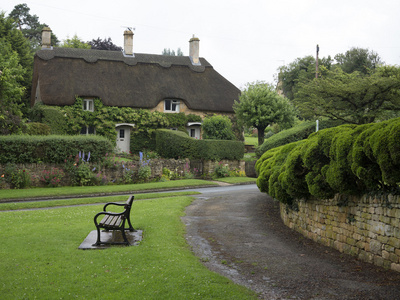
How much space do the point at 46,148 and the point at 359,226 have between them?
20222mm

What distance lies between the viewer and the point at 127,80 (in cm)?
3897

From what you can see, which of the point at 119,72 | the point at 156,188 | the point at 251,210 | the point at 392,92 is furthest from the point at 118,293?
the point at 119,72

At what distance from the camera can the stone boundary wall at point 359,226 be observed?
7.57m

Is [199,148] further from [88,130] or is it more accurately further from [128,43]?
[128,43]

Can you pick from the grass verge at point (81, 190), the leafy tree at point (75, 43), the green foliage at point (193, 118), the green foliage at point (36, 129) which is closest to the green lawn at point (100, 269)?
the grass verge at point (81, 190)

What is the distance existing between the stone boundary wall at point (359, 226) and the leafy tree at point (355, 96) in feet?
66.8

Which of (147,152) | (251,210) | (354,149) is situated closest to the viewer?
(354,149)

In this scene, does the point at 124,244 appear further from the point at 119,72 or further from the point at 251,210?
the point at 119,72

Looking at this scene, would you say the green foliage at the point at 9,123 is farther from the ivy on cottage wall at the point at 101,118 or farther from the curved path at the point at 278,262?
the curved path at the point at 278,262

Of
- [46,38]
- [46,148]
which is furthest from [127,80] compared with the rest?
[46,148]

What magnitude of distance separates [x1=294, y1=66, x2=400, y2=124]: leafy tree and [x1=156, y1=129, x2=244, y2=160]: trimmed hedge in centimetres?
641

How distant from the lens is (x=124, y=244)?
360 inches

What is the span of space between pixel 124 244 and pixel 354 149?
5.27 metres

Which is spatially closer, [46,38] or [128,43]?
[46,38]
